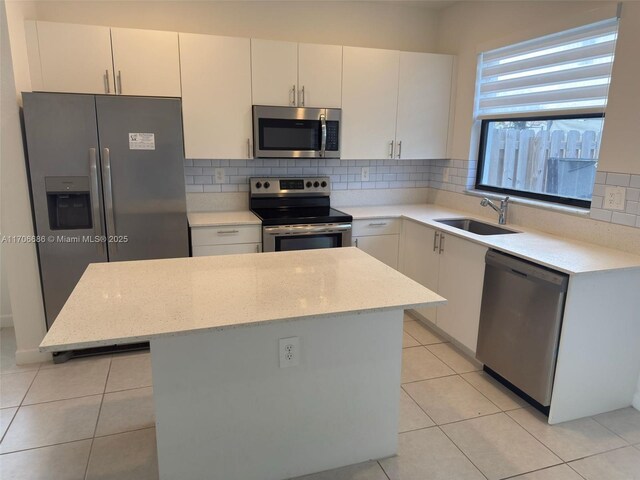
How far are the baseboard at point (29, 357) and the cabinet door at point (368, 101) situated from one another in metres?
2.67

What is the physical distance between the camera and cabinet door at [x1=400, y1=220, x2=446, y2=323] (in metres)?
3.30

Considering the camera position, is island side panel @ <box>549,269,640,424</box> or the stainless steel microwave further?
the stainless steel microwave

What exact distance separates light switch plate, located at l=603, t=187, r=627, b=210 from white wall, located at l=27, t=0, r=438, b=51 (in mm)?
2236

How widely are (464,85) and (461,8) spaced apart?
643 mm

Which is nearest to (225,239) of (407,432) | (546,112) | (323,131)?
(323,131)

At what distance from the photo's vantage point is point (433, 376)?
9.21 ft

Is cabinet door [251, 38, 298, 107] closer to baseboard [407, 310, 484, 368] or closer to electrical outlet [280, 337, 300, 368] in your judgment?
baseboard [407, 310, 484, 368]

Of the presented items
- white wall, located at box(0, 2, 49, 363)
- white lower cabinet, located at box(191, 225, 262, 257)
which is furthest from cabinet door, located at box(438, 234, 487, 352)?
white wall, located at box(0, 2, 49, 363)

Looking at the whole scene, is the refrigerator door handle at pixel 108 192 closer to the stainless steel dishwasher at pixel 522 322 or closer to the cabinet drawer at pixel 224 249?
the cabinet drawer at pixel 224 249

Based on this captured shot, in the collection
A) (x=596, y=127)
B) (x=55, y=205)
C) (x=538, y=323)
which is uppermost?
(x=596, y=127)

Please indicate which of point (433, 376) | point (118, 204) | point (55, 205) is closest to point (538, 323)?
point (433, 376)

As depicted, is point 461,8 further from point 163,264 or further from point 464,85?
point 163,264

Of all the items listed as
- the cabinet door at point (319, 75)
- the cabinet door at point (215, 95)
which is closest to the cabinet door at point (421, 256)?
the cabinet door at point (319, 75)

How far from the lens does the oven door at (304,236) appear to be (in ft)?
10.8
